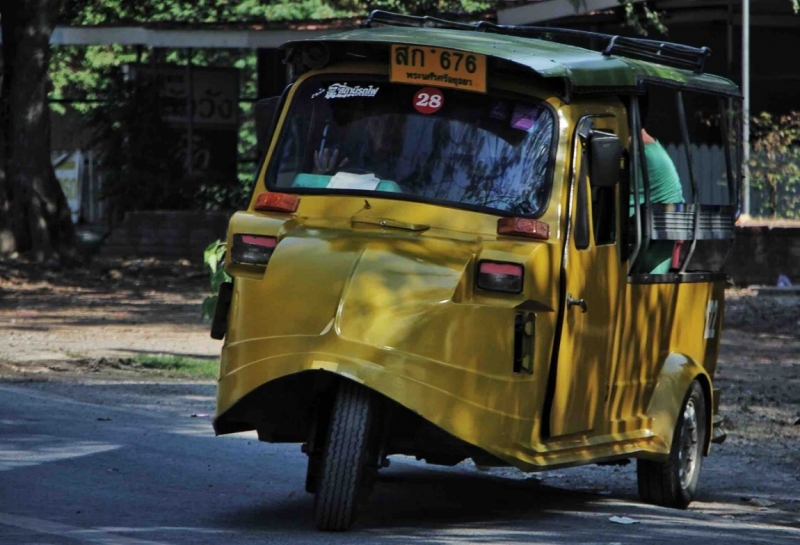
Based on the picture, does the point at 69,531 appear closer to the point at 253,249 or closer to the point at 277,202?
the point at 253,249

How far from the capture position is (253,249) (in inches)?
269

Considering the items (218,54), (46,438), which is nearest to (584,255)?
(46,438)

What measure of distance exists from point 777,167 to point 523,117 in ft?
48.0

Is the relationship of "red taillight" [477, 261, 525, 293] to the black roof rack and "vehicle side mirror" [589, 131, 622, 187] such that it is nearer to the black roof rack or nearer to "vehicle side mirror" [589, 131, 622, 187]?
"vehicle side mirror" [589, 131, 622, 187]

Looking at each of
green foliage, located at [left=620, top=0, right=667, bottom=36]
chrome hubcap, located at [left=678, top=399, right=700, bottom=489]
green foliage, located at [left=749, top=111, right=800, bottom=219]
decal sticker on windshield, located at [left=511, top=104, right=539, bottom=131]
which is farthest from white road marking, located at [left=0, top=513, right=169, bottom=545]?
green foliage, located at [left=620, top=0, right=667, bottom=36]

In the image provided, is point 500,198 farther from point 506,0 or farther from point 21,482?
point 506,0

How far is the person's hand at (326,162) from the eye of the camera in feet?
23.6

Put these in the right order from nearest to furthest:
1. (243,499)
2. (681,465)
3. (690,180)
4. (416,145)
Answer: (416,145) → (243,499) → (681,465) → (690,180)

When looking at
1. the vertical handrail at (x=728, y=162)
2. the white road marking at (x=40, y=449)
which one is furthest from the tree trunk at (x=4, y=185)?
the vertical handrail at (x=728, y=162)

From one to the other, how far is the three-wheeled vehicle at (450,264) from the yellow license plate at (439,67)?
10 millimetres

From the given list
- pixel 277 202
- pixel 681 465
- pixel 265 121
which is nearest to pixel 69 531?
pixel 277 202

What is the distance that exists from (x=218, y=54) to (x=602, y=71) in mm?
40723

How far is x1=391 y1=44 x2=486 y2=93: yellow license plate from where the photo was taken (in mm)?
6910

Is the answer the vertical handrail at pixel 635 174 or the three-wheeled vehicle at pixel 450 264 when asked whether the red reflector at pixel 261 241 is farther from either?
the vertical handrail at pixel 635 174
